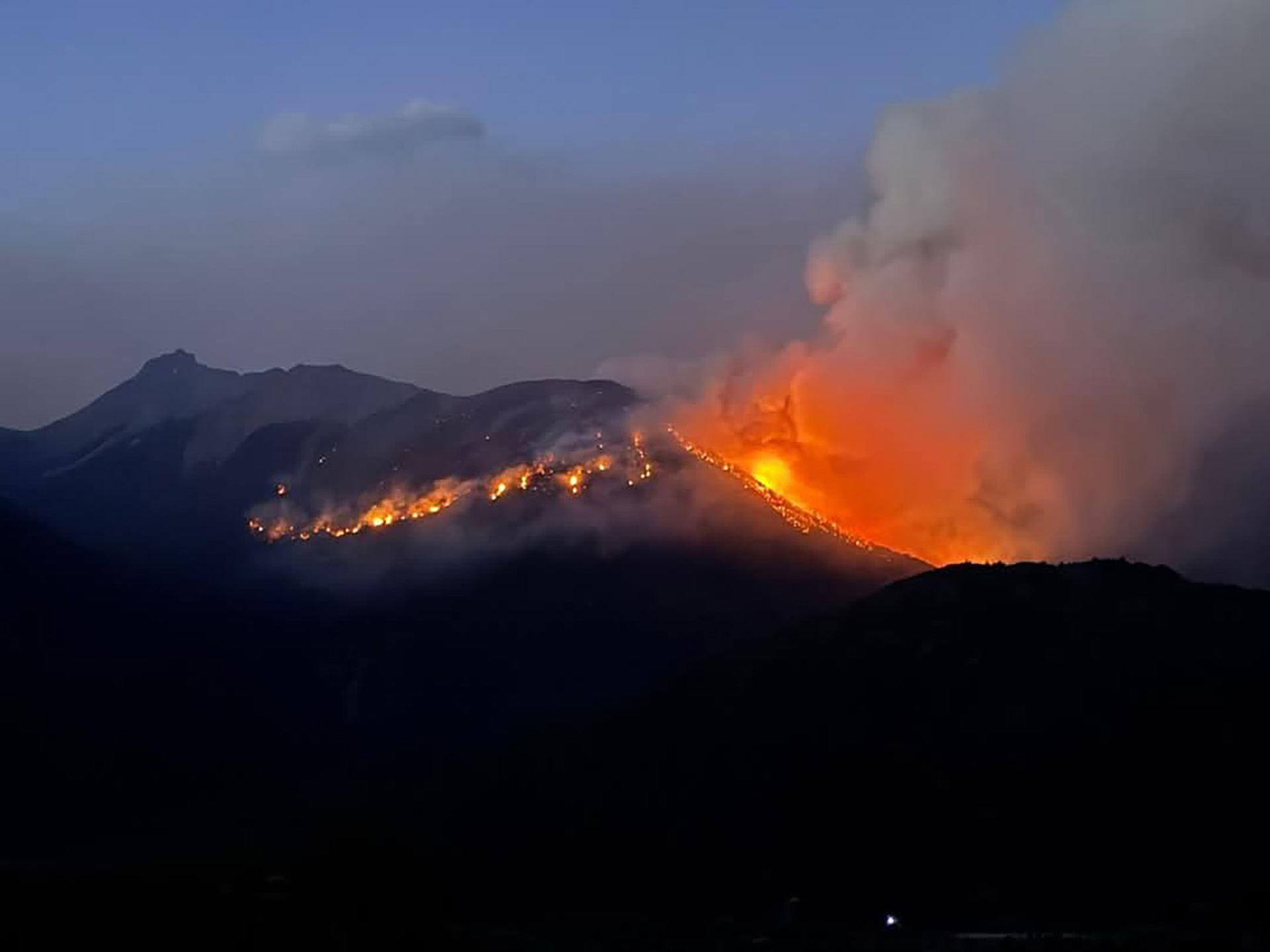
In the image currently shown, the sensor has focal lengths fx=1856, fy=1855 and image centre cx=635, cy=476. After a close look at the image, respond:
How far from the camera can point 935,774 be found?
111 m

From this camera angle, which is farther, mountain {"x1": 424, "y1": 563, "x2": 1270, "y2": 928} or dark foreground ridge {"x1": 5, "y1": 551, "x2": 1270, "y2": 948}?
mountain {"x1": 424, "y1": 563, "x2": 1270, "y2": 928}

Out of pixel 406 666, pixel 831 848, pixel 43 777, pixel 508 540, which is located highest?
pixel 508 540

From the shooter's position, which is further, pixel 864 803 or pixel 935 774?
pixel 935 774

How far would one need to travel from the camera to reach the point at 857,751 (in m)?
114

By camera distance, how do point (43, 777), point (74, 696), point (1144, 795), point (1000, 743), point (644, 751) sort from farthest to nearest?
1. point (74, 696)
2. point (43, 777)
3. point (644, 751)
4. point (1000, 743)
5. point (1144, 795)

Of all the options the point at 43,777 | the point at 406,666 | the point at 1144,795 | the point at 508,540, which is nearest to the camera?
the point at 1144,795

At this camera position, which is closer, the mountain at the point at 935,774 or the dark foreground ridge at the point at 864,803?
the dark foreground ridge at the point at 864,803

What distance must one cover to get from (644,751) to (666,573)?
67.4m

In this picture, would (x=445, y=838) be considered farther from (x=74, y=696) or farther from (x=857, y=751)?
(x=74, y=696)

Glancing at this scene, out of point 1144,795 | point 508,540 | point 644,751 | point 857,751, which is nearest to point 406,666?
point 508,540

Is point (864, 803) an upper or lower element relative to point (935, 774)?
lower

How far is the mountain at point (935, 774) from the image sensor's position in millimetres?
99688

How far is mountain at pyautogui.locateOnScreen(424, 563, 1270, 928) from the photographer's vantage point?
99.7 m

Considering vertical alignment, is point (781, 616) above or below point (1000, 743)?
above
